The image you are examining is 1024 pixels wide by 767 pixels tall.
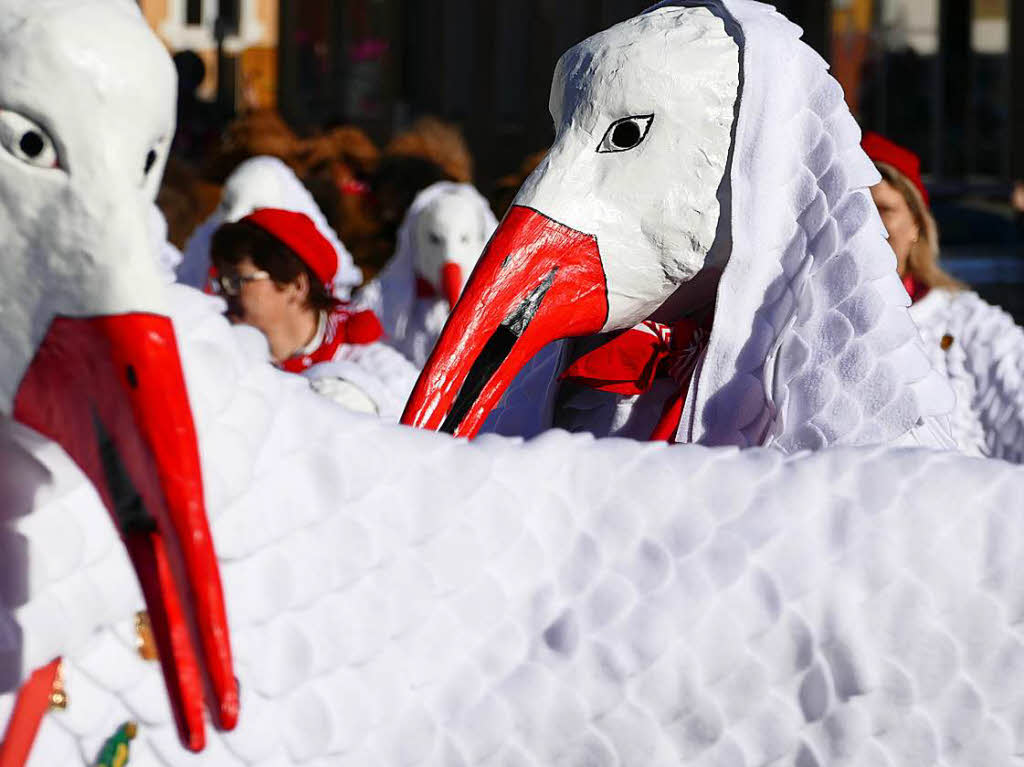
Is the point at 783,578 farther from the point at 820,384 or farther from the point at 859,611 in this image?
the point at 820,384

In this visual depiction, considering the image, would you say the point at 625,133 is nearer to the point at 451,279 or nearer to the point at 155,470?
the point at 155,470

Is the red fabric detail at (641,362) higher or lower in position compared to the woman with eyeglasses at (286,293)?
higher

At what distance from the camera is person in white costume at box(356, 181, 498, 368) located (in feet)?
15.1

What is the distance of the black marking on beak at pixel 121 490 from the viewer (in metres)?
0.84

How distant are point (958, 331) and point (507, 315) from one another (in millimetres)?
1429

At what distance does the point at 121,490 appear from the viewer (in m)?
0.85

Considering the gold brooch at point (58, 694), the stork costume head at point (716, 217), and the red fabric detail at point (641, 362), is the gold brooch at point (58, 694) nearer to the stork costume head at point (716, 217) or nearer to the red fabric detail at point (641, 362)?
the stork costume head at point (716, 217)

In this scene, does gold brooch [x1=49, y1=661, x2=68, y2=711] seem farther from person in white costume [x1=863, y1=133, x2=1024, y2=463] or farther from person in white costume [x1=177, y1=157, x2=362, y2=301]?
person in white costume [x1=177, y1=157, x2=362, y2=301]

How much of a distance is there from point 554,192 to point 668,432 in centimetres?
28

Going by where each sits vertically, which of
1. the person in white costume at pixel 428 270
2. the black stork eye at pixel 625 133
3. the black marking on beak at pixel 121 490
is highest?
the black marking on beak at pixel 121 490

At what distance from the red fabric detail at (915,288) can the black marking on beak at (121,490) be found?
2.19m

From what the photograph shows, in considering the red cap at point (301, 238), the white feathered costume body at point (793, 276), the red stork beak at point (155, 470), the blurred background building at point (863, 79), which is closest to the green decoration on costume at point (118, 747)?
the red stork beak at point (155, 470)

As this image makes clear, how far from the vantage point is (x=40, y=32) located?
2.63 feet

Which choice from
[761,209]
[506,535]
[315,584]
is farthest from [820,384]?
[315,584]
